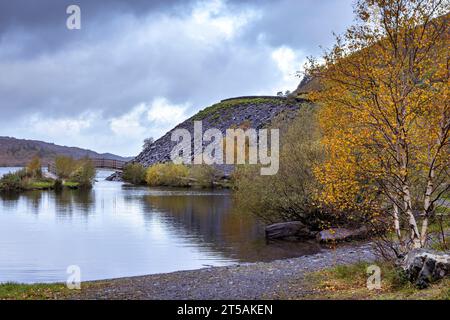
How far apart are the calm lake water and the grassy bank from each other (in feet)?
21.9

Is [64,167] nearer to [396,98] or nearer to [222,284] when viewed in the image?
[222,284]

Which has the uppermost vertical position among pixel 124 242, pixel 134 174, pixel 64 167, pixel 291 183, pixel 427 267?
pixel 64 167

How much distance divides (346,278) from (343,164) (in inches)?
121

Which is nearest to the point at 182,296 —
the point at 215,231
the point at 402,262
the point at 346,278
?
the point at 346,278

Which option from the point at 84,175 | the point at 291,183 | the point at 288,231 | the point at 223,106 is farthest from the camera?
the point at 223,106

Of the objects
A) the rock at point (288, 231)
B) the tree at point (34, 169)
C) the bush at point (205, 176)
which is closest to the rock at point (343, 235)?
the rock at point (288, 231)

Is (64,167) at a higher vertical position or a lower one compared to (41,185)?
higher

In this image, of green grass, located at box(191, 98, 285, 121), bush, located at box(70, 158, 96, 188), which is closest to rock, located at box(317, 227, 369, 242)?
bush, located at box(70, 158, 96, 188)

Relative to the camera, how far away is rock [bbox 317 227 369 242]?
2395 cm

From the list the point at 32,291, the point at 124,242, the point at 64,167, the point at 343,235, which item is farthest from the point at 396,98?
the point at 64,167

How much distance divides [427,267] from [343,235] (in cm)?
1329

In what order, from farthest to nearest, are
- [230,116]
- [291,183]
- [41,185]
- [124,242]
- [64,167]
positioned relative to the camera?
1. [230,116]
2. [64,167]
3. [41,185]
4. [291,183]
5. [124,242]

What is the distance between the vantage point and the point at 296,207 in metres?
26.7

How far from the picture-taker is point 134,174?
87.9 meters
